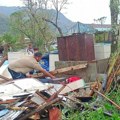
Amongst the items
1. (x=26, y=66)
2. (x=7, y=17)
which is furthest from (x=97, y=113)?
(x=7, y=17)

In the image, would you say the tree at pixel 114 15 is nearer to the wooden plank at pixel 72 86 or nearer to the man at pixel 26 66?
the man at pixel 26 66

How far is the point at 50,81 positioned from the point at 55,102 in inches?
69.2

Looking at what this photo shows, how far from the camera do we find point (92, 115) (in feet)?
15.9

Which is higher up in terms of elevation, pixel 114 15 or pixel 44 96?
pixel 114 15

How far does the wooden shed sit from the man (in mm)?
3280

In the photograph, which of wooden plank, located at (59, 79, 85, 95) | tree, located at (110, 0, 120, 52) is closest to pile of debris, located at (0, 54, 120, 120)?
wooden plank, located at (59, 79, 85, 95)

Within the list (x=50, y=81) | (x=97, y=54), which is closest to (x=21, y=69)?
(x=50, y=81)

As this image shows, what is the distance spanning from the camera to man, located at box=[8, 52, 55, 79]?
7230 mm

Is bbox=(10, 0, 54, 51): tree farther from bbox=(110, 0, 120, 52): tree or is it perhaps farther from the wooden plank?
the wooden plank

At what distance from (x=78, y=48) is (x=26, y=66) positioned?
379cm

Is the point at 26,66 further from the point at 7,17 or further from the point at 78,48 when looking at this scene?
the point at 7,17

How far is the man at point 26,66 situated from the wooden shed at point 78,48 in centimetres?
328

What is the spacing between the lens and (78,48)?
1085 centimetres

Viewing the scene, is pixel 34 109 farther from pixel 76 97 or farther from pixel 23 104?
pixel 76 97
